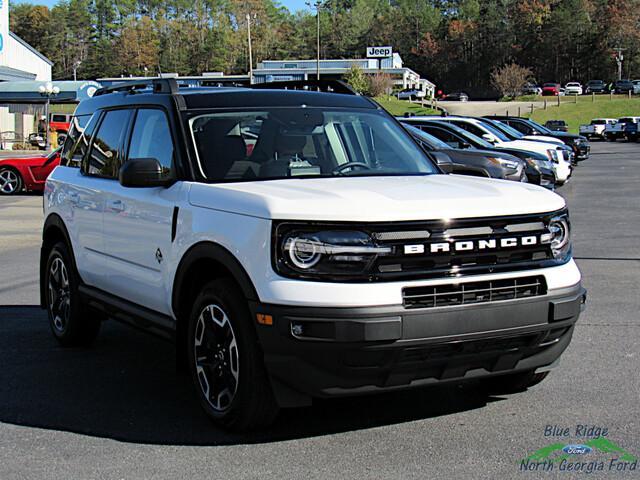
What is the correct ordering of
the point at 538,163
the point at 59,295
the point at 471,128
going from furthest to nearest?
the point at 471,128 → the point at 538,163 → the point at 59,295

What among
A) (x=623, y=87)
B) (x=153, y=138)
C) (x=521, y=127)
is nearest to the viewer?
(x=153, y=138)

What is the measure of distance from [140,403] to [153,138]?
172 cm

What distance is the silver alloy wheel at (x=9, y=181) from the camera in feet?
72.3

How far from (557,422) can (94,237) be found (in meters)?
3.39

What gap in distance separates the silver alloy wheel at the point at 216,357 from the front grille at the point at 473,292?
101 centimetres

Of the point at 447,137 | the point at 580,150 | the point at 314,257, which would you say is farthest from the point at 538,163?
the point at 314,257

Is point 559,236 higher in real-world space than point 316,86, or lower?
lower

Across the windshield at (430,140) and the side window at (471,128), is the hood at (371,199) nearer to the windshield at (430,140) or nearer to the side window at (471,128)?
the windshield at (430,140)

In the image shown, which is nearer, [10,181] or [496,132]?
[10,181]

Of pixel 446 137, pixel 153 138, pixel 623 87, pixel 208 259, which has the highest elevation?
pixel 623 87

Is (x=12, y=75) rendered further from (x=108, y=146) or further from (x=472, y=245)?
(x=472, y=245)

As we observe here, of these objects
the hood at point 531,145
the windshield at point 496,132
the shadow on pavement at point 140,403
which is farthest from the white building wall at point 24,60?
the shadow on pavement at point 140,403

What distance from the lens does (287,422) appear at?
523cm

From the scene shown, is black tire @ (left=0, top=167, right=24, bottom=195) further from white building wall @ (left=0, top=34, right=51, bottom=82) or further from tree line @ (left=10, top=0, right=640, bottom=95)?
tree line @ (left=10, top=0, right=640, bottom=95)
